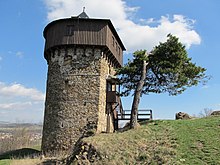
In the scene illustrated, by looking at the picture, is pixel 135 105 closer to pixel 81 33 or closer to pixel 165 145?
pixel 165 145

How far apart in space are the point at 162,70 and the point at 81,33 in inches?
292

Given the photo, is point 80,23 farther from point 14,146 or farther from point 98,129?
point 14,146

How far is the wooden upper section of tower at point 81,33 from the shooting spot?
22.1 m

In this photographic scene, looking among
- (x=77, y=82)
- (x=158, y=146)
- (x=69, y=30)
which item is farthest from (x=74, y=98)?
(x=158, y=146)

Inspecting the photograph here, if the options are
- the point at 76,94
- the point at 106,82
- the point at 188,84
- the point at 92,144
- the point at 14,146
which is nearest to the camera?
the point at 92,144

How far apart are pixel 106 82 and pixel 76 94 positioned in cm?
300

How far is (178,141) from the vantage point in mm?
14453

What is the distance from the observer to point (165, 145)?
1424 centimetres

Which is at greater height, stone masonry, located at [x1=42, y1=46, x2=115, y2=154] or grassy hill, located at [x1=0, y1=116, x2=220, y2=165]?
stone masonry, located at [x1=42, y1=46, x2=115, y2=154]

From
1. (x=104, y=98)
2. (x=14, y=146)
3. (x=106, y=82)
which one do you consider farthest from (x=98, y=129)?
(x=14, y=146)

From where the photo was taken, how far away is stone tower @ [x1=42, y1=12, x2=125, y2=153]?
69.6 feet

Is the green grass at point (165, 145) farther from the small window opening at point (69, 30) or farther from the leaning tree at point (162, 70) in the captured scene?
the small window opening at point (69, 30)

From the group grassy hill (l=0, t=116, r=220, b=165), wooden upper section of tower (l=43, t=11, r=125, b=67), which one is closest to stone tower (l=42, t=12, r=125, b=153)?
wooden upper section of tower (l=43, t=11, r=125, b=67)

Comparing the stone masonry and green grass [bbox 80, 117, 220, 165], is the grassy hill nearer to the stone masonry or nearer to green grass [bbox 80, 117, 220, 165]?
green grass [bbox 80, 117, 220, 165]
